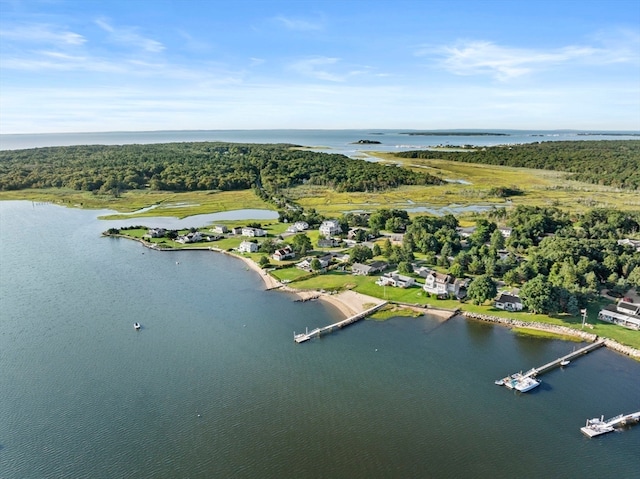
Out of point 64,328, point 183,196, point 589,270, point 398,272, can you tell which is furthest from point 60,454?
point 183,196

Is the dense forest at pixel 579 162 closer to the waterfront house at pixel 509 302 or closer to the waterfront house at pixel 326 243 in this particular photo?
the waterfront house at pixel 326 243

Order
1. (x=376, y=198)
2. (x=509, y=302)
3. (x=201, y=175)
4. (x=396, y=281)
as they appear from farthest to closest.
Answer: (x=201, y=175), (x=376, y=198), (x=396, y=281), (x=509, y=302)

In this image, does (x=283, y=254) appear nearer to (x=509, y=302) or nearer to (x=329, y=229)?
(x=329, y=229)

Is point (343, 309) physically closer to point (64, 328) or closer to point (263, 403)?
point (263, 403)

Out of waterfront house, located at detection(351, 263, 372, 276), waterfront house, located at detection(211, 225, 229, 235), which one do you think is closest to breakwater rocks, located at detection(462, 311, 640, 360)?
waterfront house, located at detection(351, 263, 372, 276)

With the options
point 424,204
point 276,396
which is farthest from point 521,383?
point 424,204

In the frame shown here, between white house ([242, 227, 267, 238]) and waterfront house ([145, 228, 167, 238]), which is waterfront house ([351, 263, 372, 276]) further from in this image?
waterfront house ([145, 228, 167, 238])

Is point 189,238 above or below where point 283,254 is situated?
above

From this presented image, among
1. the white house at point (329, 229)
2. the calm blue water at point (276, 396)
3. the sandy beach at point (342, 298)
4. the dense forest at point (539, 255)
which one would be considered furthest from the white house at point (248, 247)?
the dense forest at point (539, 255)
